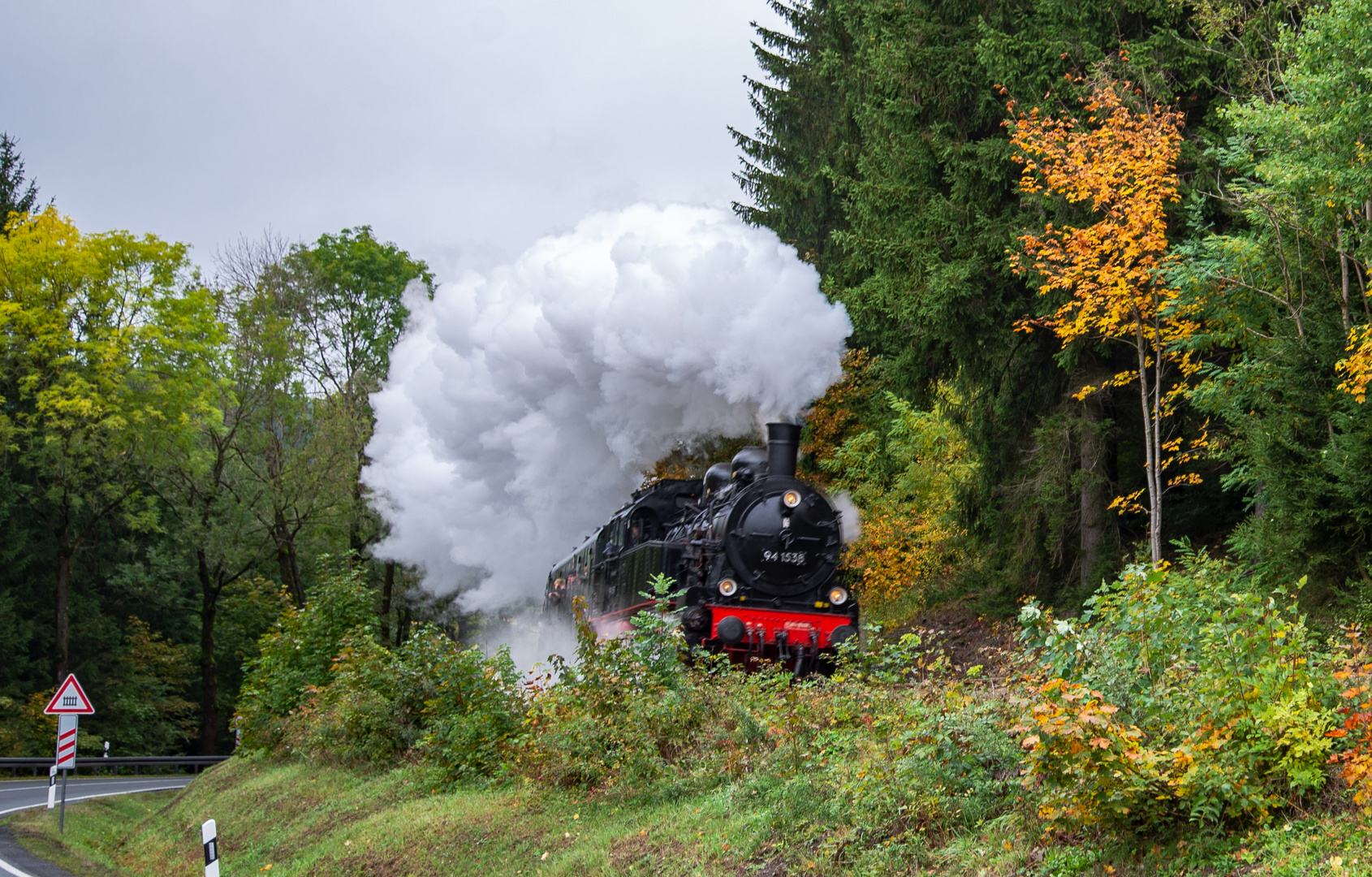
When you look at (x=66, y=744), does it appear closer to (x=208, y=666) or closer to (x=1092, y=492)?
(x=1092, y=492)

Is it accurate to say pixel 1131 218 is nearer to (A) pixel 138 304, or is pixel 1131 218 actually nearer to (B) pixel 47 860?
(B) pixel 47 860

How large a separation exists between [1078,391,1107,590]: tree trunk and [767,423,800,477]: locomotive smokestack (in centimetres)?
409

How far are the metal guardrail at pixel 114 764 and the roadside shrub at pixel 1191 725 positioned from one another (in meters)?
24.9

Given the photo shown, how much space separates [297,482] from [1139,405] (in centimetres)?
2453

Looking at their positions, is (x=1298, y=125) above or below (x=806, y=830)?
above

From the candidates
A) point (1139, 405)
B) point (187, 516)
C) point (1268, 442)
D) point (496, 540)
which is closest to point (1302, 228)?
point (1268, 442)

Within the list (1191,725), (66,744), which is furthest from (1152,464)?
(66,744)

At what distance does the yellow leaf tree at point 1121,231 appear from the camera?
13453 mm

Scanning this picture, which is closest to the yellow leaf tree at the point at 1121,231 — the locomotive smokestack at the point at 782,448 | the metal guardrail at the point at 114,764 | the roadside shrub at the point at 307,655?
the locomotive smokestack at the point at 782,448

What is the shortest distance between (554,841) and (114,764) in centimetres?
2774

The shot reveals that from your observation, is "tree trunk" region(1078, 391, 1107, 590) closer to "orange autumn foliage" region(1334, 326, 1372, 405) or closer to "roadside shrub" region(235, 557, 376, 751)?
"orange autumn foliage" region(1334, 326, 1372, 405)

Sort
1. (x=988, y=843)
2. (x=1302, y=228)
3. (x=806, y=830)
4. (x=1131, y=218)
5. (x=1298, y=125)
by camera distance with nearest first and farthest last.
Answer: (x=988, y=843)
(x=806, y=830)
(x=1298, y=125)
(x=1302, y=228)
(x=1131, y=218)

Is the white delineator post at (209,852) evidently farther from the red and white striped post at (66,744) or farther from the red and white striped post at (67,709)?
the red and white striped post at (67,709)

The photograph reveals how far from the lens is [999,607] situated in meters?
Result: 17.9
